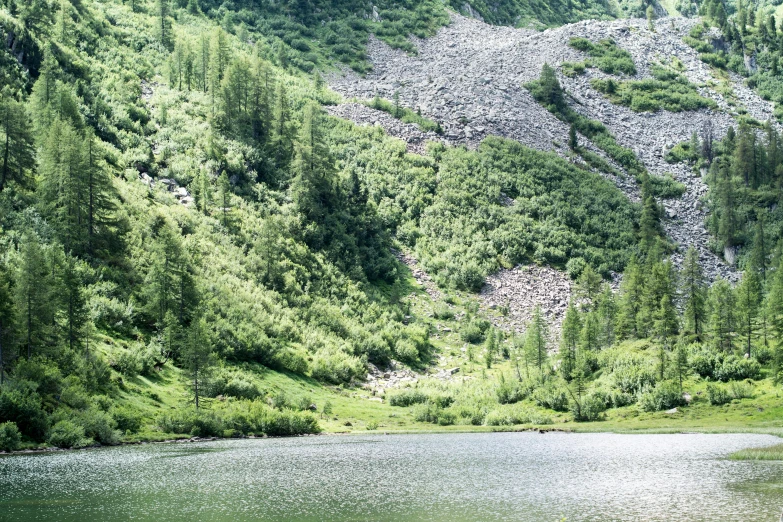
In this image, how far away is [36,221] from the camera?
8394cm

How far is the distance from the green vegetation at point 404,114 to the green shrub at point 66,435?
123103mm

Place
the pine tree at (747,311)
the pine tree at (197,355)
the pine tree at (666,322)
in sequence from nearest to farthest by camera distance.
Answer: the pine tree at (197,355)
the pine tree at (747,311)
the pine tree at (666,322)

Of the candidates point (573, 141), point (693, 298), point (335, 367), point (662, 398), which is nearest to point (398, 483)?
point (662, 398)

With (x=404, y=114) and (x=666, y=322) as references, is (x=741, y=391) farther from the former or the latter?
(x=404, y=114)

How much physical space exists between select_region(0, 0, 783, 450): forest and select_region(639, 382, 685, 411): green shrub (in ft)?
0.85

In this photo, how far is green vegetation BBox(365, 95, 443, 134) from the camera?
168250mm

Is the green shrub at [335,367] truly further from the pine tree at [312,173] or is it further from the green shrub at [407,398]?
the pine tree at [312,173]

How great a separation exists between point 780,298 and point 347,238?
2833 inches

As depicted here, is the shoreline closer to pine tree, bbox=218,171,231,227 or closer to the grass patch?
the grass patch

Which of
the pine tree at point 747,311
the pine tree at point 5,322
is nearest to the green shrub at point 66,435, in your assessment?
the pine tree at point 5,322

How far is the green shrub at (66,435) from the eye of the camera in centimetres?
5735

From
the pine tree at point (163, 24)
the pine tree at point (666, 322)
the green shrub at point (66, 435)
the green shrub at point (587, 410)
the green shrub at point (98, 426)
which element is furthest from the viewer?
the pine tree at point (163, 24)

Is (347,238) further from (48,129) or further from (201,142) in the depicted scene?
(48,129)

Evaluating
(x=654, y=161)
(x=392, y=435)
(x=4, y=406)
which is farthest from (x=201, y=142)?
(x=654, y=161)
